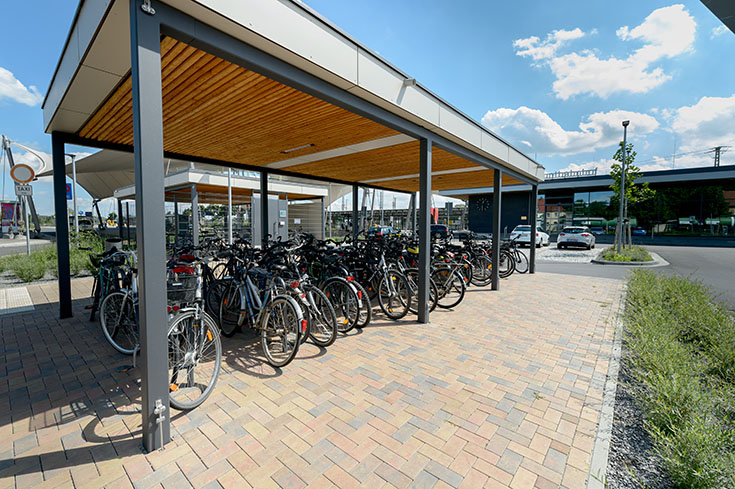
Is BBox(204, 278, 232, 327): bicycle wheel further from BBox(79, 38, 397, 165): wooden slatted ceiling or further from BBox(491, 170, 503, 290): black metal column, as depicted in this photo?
BBox(491, 170, 503, 290): black metal column

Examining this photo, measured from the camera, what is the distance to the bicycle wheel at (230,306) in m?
3.91

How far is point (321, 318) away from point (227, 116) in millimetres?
2621

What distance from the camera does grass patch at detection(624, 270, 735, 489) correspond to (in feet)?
5.89

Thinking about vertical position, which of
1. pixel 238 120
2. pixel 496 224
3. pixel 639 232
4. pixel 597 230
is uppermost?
pixel 238 120

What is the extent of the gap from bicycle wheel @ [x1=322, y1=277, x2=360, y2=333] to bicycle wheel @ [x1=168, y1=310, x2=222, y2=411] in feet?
5.13

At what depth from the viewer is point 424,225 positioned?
4.56 meters

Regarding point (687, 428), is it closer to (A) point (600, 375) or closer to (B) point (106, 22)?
(A) point (600, 375)

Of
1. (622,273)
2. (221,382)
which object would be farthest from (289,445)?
(622,273)

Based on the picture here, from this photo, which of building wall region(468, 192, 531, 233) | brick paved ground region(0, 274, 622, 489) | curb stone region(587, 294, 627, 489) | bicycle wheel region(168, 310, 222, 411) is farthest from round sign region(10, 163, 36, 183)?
building wall region(468, 192, 531, 233)

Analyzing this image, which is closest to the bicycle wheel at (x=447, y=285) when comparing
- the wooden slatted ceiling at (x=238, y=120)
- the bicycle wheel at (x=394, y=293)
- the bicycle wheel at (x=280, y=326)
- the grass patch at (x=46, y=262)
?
the bicycle wheel at (x=394, y=293)

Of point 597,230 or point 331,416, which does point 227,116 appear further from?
point 597,230

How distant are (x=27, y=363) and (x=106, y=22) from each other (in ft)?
10.7

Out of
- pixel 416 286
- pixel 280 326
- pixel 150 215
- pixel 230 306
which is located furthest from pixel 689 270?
pixel 150 215

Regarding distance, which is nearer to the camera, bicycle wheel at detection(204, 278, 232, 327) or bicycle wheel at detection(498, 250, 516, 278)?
bicycle wheel at detection(204, 278, 232, 327)
